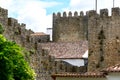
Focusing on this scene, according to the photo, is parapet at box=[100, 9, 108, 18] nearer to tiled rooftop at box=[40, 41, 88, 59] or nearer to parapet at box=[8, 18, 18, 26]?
parapet at box=[8, 18, 18, 26]

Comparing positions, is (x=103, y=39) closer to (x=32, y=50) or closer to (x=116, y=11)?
(x=116, y=11)

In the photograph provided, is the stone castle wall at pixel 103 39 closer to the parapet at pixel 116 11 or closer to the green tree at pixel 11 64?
the parapet at pixel 116 11

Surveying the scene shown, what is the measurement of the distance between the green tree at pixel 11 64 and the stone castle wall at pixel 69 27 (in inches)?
2217

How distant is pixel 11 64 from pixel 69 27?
59964 millimetres

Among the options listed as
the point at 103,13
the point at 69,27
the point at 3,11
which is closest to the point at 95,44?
the point at 103,13

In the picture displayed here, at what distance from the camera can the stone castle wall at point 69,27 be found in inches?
3856

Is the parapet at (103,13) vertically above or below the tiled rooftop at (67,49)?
above

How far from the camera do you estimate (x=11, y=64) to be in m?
38.6

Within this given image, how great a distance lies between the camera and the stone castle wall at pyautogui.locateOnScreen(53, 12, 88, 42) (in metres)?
97.9

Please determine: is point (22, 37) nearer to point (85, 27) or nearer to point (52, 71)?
point (52, 71)

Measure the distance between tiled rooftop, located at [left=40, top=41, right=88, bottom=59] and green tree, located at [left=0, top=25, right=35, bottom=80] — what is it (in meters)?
34.9

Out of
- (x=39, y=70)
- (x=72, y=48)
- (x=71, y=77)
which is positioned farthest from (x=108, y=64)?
(x=72, y=48)

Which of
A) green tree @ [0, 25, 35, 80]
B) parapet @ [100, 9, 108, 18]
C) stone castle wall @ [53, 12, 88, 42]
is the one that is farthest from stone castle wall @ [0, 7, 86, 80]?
Answer: stone castle wall @ [53, 12, 88, 42]

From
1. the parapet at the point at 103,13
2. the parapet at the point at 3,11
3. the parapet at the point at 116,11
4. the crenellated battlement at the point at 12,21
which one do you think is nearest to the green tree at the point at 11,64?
the parapet at the point at 3,11
